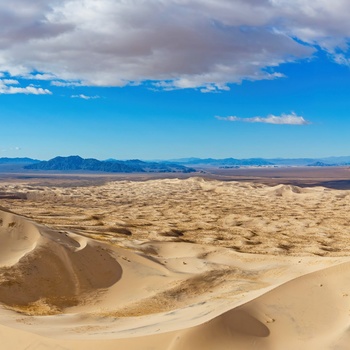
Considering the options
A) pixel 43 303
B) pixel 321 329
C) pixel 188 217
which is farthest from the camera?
pixel 188 217

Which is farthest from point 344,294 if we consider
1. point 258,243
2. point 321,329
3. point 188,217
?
point 188,217

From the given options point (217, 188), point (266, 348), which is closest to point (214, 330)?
point (266, 348)

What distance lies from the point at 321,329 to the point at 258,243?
40.5ft

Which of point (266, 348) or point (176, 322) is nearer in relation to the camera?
point (266, 348)

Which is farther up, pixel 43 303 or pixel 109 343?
pixel 109 343

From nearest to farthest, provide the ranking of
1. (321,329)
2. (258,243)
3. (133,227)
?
(321,329) → (258,243) → (133,227)

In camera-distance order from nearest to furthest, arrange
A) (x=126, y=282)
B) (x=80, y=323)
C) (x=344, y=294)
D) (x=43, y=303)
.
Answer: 1. (x=80, y=323)
2. (x=344, y=294)
3. (x=43, y=303)
4. (x=126, y=282)

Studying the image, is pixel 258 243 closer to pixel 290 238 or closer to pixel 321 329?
pixel 290 238

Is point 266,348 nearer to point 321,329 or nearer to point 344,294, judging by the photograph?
point 321,329

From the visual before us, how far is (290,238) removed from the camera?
2114 centimetres

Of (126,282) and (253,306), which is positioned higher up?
(253,306)

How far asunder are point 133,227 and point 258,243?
23.3ft

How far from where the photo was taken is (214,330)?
21.2 feet

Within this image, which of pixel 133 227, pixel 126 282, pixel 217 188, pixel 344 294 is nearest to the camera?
pixel 344 294
